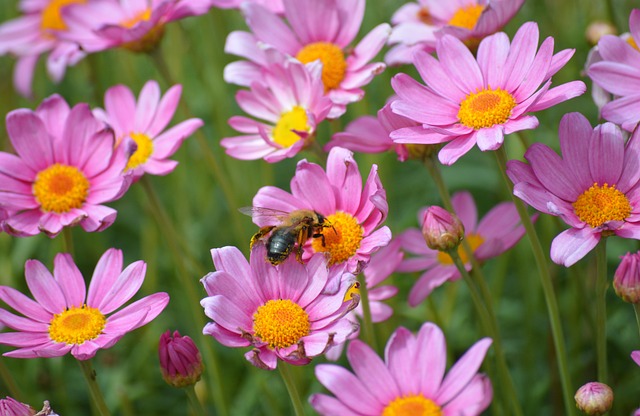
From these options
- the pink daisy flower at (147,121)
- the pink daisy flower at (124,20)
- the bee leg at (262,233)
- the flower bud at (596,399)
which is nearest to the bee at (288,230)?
the bee leg at (262,233)

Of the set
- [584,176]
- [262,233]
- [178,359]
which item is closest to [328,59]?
[262,233]

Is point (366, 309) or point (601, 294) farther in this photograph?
point (366, 309)

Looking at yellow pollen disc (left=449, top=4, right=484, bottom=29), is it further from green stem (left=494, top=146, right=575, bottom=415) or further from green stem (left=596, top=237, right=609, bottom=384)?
green stem (left=596, top=237, right=609, bottom=384)

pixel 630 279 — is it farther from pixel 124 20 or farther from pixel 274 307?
pixel 124 20

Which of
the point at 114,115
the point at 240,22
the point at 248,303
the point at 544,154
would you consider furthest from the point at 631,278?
the point at 240,22

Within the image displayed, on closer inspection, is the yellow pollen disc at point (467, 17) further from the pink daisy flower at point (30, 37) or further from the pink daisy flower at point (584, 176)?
the pink daisy flower at point (30, 37)

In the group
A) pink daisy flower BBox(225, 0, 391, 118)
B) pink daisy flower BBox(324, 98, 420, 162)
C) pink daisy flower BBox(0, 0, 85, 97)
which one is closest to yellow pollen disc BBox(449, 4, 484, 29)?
pink daisy flower BBox(225, 0, 391, 118)

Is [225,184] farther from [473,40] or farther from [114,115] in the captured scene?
[473,40]
